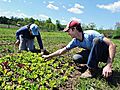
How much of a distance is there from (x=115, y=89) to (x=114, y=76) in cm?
94

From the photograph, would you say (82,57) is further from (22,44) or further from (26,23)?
(26,23)

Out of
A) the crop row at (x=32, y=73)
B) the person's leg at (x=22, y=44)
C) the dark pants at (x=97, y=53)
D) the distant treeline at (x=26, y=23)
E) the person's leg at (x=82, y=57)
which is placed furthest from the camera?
the distant treeline at (x=26, y=23)

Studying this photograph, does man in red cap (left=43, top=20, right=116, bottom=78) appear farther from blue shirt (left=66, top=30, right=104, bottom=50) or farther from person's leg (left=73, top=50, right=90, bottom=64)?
person's leg (left=73, top=50, right=90, bottom=64)

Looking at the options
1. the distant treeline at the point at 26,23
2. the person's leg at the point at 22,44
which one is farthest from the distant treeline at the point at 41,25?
the person's leg at the point at 22,44

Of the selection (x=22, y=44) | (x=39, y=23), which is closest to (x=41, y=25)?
(x=39, y=23)

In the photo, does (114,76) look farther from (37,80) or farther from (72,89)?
(37,80)

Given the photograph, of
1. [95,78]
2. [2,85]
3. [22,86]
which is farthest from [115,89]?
[2,85]

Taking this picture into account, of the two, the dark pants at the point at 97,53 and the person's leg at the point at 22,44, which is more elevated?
the dark pants at the point at 97,53

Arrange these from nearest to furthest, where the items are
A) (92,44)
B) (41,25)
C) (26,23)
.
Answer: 1. (92,44)
2. (26,23)
3. (41,25)

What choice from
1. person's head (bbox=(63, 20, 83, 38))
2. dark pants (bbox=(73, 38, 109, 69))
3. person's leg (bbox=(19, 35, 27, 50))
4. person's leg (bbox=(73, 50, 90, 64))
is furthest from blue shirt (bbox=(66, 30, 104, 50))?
person's leg (bbox=(19, 35, 27, 50))

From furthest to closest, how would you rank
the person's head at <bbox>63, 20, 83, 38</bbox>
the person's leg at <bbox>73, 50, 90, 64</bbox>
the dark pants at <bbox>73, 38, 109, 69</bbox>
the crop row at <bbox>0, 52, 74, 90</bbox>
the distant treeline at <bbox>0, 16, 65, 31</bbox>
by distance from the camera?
1. the distant treeline at <bbox>0, 16, 65, 31</bbox>
2. the person's leg at <bbox>73, 50, 90, 64</bbox>
3. the dark pants at <bbox>73, 38, 109, 69</bbox>
4. the person's head at <bbox>63, 20, 83, 38</bbox>
5. the crop row at <bbox>0, 52, 74, 90</bbox>

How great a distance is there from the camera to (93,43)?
6.26 meters

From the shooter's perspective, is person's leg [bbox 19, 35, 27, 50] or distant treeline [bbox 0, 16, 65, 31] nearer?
person's leg [bbox 19, 35, 27, 50]

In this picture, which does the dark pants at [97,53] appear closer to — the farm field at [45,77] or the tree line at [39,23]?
the farm field at [45,77]
